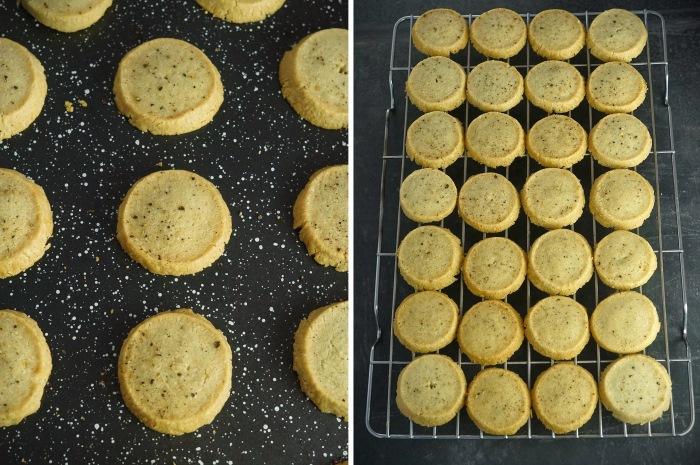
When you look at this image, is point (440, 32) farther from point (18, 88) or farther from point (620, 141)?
point (18, 88)

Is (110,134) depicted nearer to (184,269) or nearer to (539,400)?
(184,269)

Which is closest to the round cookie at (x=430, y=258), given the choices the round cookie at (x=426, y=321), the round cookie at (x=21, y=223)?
the round cookie at (x=426, y=321)

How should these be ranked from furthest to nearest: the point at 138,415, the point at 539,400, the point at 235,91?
the point at 539,400 < the point at 235,91 < the point at 138,415

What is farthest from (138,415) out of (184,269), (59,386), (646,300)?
(646,300)

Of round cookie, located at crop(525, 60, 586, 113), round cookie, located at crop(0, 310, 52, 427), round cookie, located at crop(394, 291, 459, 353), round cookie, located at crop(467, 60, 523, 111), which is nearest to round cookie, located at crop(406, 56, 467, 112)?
round cookie, located at crop(467, 60, 523, 111)

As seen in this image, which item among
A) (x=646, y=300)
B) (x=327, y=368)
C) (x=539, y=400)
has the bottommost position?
(x=539, y=400)

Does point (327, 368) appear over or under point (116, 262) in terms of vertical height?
under

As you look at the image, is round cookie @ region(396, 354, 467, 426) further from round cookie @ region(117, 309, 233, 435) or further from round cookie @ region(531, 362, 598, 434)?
round cookie @ region(117, 309, 233, 435)
